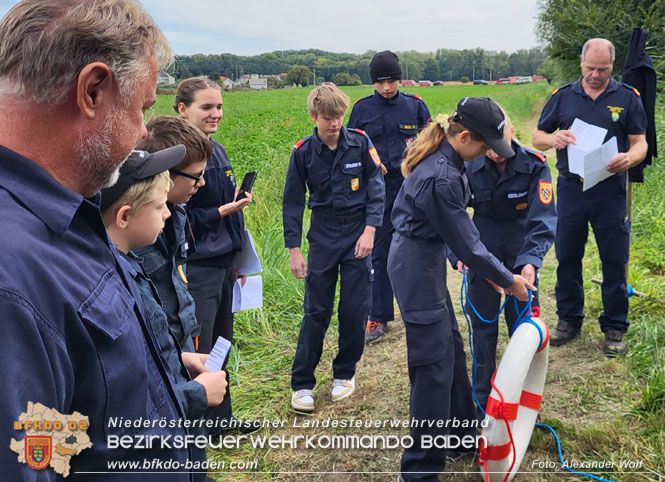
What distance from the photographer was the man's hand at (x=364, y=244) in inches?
149

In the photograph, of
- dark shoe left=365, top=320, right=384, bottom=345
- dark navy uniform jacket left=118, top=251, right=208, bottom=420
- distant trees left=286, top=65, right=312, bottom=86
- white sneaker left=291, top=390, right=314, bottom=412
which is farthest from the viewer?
distant trees left=286, top=65, right=312, bottom=86

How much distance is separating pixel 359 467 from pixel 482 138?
2077 millimetres

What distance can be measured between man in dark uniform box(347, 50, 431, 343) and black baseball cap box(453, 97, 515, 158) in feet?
7.51

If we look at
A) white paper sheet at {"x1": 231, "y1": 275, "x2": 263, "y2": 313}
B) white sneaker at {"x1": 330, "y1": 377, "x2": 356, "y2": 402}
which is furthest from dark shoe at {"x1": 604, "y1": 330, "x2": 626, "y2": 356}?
white paper sheet at {"x1": 231, "y1": 275, "x2": 263, "y2": 313}

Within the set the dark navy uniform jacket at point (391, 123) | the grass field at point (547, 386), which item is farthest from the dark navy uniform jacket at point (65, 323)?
the dark navy uniform jacket at point (391, 123)

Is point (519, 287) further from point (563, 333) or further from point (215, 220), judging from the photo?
point (563, 333)

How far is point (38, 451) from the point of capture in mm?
983

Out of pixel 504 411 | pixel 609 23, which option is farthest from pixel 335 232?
pixel 609 23

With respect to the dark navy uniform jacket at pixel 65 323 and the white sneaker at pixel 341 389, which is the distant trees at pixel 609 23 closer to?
the white sneaker at pixel 341 389

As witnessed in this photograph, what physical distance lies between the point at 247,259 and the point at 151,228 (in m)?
1.63

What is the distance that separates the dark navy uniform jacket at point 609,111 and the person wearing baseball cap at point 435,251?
2148 millimetres

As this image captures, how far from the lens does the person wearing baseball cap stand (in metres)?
2.70

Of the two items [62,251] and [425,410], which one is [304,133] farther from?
[62,251]

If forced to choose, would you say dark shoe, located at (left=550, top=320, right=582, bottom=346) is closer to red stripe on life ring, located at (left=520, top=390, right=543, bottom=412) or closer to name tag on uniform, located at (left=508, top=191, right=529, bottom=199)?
red stripe on life ring, located at (left=520, top=390, right=543, bottom=412)
